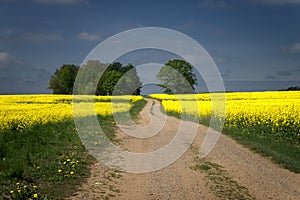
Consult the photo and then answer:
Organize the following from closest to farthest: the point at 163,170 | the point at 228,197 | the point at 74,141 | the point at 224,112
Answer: the point at 228,197 < the point at 163,170 < the point at 74,141 < the point at 224,112

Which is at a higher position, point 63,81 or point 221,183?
point 63,81

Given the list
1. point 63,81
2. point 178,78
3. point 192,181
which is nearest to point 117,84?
point 178,78

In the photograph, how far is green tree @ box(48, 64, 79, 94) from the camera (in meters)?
87.3

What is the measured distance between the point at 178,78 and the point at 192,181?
2535 inches

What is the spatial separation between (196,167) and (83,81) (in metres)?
63.2

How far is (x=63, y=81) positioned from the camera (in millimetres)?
88438

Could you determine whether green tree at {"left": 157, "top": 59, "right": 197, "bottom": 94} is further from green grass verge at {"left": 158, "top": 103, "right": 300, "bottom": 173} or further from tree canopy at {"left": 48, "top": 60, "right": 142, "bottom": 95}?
green grass verge at {"left": 158, "top": 103, "right": 300, "bottom": 173}

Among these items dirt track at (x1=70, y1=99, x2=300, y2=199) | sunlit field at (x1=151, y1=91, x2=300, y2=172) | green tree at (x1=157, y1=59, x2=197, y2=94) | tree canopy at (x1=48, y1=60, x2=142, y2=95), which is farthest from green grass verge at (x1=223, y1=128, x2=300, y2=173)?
green tree at (x1=157, y1=59, x2=197, y2=94)

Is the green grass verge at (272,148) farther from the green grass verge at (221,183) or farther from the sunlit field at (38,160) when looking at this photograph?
the sunlit field at (38,160)

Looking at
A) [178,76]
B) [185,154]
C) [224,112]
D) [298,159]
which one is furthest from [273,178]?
[178,76]

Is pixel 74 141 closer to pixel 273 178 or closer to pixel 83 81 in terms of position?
pixel 273 178

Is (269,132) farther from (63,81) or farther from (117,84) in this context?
(63,81)

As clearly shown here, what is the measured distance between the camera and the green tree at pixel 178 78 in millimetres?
69875

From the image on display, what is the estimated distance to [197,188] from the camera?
6781mm
